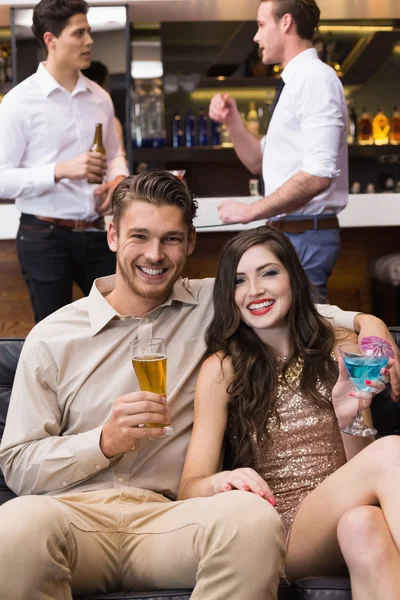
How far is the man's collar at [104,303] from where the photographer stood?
2.13 metres

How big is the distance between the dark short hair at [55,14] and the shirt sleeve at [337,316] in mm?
1835

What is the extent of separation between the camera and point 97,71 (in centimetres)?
500

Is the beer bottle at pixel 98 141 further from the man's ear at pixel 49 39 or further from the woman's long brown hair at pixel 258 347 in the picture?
the woman's long brown hair at pixel 258 347

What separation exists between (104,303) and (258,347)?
1.27ft

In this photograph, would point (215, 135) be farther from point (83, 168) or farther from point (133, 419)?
point (133, 419)

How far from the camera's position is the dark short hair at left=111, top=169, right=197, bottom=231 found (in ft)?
7.02

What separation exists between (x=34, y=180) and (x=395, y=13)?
2980mm

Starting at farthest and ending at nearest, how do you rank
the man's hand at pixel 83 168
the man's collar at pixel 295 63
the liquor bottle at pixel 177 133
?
the liquor bottle at pixel 177 133, the man's hand at pixel 83 168, the man's collar at pixel 295 63

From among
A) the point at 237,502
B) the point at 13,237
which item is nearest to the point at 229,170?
the point at 13,237

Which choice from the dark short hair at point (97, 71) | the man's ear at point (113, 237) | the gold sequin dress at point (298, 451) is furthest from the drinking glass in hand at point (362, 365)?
the dark short hair at point (97, 71)

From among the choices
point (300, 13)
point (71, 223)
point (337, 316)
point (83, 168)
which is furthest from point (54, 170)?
point (337, 316)

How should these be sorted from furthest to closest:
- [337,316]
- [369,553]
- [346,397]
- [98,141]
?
[98,141] < [337,316] < [346,397] < [369,553]

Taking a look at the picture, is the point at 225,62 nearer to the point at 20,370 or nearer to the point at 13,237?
the point at 13,237

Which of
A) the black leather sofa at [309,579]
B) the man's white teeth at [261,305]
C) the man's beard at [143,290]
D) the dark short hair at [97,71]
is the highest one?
the dark short hair at [97,71]
